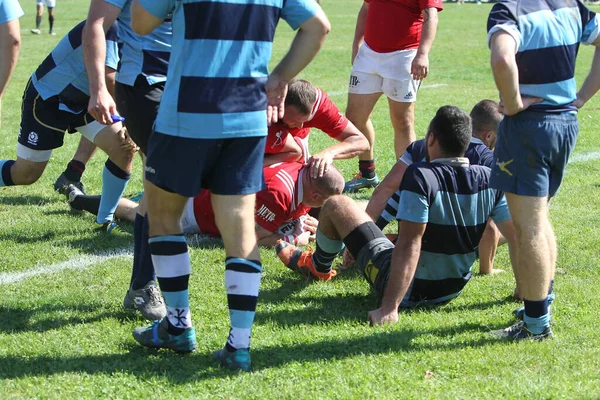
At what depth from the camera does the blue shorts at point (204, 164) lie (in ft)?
11.4

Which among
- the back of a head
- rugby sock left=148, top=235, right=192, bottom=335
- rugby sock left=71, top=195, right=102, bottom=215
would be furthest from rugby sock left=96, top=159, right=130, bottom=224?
rugby sock left=148, top=235, right=192, bottom=335

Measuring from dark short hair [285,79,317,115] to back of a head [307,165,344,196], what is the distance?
0.42 meters

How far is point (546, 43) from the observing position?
12.5 feet

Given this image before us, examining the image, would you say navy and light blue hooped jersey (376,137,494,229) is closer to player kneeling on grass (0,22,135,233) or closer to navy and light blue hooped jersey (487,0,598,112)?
navy and light blue hooped jersey (487,0,598,112)

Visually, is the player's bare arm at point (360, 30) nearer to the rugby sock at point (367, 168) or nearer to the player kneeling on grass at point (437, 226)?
the rugby sock at point (367, 168)

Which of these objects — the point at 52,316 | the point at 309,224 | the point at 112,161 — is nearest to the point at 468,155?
the point at 309,224

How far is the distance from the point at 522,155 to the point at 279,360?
4.81 feet

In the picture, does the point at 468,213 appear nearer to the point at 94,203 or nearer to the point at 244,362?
the point at 244,362

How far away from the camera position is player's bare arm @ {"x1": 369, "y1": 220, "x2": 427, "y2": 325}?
4.13 meters

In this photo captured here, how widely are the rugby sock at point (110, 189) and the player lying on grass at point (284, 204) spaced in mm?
492

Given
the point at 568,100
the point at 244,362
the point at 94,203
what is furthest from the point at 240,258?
the point at 94,203

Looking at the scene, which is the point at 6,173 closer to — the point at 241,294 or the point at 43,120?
the point at 43,120

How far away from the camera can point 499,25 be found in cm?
366

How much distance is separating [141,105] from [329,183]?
4.92 feet
